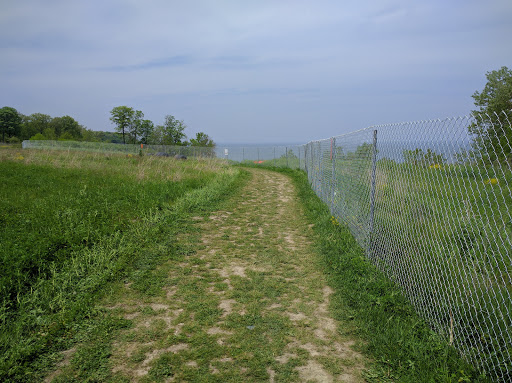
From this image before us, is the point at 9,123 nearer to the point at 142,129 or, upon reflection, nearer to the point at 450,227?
the point at 142,129

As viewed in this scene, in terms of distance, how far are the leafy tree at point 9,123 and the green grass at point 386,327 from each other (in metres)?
105

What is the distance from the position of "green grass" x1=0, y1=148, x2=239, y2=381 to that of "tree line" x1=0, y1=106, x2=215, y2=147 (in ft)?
149

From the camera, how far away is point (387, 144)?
4512 millimetres

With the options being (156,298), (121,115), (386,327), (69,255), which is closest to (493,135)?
(386,327)

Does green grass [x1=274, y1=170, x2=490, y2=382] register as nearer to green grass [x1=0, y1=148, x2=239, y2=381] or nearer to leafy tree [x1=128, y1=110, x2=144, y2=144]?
green grass [x1=0, y1=148, x2=239, y2=381]

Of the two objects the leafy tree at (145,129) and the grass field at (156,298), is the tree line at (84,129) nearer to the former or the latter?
the leafy tree at (145,129)

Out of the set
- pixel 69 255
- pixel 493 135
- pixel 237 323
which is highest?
pixel 493 135

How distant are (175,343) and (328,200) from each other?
6877mm

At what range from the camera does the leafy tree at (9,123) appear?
288ft

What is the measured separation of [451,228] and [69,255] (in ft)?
16.8

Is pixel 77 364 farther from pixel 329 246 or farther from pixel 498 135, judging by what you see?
pixel 329 246

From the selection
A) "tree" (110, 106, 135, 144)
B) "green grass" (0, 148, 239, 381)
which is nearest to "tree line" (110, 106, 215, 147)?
"tree" (110, 106, 135, 144)

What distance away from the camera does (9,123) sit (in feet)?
290

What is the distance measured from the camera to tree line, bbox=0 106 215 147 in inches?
2645
